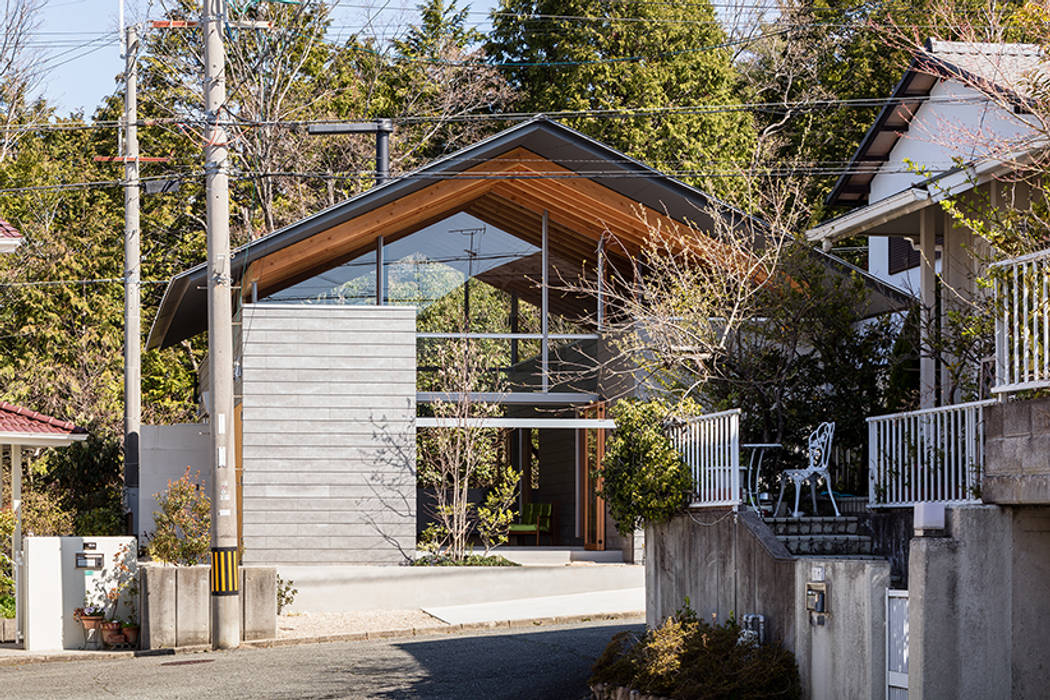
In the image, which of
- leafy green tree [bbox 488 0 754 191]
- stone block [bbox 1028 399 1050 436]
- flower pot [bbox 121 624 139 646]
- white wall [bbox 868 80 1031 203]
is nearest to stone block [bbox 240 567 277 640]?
flower pot [bbox 121 624 139 646]

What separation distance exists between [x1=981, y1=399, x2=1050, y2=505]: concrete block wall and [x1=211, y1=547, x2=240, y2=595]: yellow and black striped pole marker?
31.3ft

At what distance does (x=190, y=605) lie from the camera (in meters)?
15.9

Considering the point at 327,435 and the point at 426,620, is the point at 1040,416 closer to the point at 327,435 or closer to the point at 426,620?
the point at 426,620

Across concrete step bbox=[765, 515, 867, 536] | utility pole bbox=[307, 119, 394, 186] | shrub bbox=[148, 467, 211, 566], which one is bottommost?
shrub bbox=[148, 467, 211, 566]

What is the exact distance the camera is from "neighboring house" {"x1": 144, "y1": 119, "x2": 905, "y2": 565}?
19.3 m

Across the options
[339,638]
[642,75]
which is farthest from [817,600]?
[642,75]

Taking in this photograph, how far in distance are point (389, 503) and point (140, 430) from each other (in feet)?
21.1

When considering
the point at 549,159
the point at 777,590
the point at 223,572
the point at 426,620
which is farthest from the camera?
the point at 549,159

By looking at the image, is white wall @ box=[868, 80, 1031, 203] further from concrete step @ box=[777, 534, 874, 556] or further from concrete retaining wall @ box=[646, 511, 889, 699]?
concrete retaining wall @ box=[646, 511, 889, 699]

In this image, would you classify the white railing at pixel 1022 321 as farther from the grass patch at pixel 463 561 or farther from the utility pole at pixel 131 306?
the utility pole at pixel 131 306

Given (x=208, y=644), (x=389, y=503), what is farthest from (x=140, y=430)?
(x=208, y=644)

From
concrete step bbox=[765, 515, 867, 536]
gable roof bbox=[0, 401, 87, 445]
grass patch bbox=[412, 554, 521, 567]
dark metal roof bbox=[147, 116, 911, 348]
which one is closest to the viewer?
concrete step bbox=[765, 515, 867, 536]

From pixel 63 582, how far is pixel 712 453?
28.2ft

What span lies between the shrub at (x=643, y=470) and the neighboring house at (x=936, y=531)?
0.25 meters
